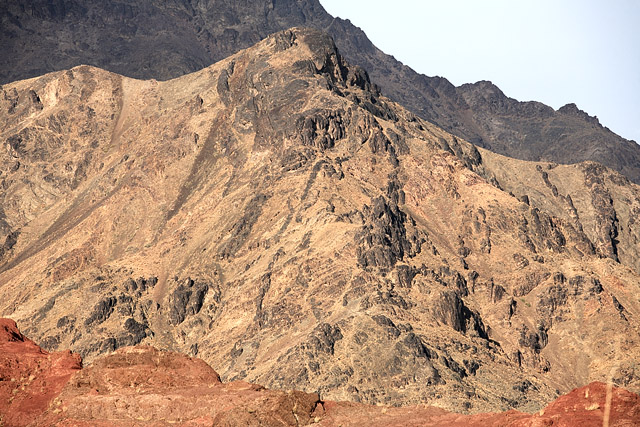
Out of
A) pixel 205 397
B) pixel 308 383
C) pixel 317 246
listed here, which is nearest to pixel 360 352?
pixel 308 383

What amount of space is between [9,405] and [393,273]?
127 meters

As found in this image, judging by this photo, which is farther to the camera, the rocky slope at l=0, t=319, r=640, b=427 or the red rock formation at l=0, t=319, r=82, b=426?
the red rock formation at l=0, t=319, r=82, b=426

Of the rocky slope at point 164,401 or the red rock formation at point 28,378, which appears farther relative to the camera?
the red rock formation at point 28,378

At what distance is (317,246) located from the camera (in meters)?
188

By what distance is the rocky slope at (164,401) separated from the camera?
5075 cm

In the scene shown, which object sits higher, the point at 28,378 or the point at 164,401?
the point at 28,378

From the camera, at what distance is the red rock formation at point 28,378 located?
56.4 meters

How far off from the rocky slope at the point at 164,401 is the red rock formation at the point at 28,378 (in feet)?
0.20

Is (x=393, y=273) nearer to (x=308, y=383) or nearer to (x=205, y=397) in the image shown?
(x=308, y=383)

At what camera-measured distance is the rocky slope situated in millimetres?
50750

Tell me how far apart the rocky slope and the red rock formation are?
0.06m

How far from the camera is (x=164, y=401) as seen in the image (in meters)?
54.5

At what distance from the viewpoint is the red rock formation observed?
185 ft

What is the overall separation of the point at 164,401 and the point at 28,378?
10956 mm
